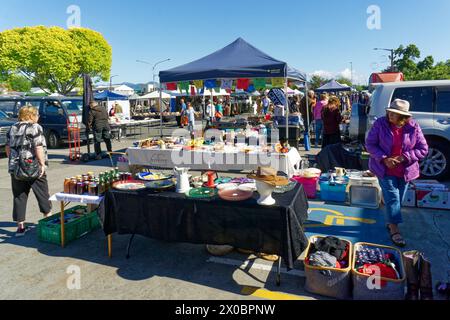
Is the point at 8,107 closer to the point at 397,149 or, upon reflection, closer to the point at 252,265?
the point at 252,265

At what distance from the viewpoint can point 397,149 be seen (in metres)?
Answer: 3.95

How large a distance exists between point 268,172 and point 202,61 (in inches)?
249

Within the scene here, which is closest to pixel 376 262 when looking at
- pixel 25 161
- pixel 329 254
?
pixel 329 254

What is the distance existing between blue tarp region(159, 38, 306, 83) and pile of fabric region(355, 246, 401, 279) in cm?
497

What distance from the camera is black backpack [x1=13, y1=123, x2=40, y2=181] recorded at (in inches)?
171

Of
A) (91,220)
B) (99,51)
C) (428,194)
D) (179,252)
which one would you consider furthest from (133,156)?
(99,51)

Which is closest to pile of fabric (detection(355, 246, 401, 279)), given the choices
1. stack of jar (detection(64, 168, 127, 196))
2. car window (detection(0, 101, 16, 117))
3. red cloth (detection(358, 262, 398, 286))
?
red cloth (detection(358, 262, 398, 286))

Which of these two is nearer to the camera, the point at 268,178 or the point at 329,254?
the point at 268,178

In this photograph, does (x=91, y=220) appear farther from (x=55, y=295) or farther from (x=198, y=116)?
(x=198, y=116)

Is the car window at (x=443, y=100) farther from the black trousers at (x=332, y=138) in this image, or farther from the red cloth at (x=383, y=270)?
the red cloth at (x=383, y=270)

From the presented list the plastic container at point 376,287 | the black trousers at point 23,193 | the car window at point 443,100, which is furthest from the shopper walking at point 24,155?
the car window at point 443,100

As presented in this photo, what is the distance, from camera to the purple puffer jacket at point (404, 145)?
3.90 m

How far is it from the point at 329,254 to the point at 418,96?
516 cm

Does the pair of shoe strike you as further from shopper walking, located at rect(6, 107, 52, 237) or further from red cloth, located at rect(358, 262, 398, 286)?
shopper walking, located at rect(6, 107, 52, 237)
